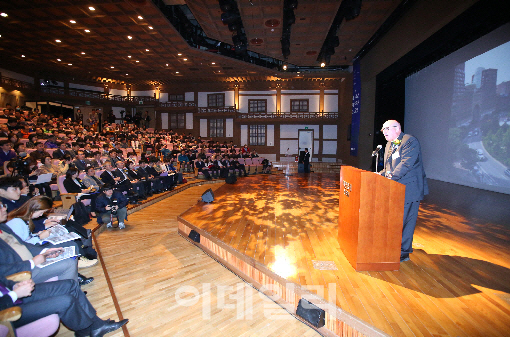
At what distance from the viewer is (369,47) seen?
10219mm

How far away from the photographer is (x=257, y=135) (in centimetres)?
1842

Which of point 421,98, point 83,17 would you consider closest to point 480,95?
point 421,98

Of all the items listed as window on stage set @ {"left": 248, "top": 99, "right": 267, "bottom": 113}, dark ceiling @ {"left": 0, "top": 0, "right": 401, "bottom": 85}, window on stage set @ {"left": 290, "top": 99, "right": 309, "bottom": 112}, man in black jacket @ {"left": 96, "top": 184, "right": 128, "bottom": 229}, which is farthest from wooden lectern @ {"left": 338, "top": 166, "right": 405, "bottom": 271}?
window on stage set @ {"left": 248, "top": 99, "right": 267, "bottom": 113}

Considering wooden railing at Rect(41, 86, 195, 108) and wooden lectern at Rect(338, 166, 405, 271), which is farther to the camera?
wooden railing at Rect(41, 86, 195, 108)

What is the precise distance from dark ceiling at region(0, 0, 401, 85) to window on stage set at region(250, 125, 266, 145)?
11.7 feet

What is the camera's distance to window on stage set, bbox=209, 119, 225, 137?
→ 1888cm

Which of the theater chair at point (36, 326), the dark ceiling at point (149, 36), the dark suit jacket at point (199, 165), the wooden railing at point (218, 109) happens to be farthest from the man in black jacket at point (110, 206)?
the wooden railing at point (218, 109)

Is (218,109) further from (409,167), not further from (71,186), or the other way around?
(409,167)

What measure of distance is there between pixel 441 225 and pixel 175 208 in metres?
5.10

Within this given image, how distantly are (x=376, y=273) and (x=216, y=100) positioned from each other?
1822cm

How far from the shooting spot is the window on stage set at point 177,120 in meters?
19.6

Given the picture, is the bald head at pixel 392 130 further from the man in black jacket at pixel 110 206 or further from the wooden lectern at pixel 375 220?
the man in black jacket at pixel 110 206

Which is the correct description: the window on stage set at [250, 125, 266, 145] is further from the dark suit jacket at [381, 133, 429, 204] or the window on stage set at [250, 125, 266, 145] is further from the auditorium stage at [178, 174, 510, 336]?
the dark suit jacket at [381, 133, 429, 204]

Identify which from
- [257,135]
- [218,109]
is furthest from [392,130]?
[218,109]
